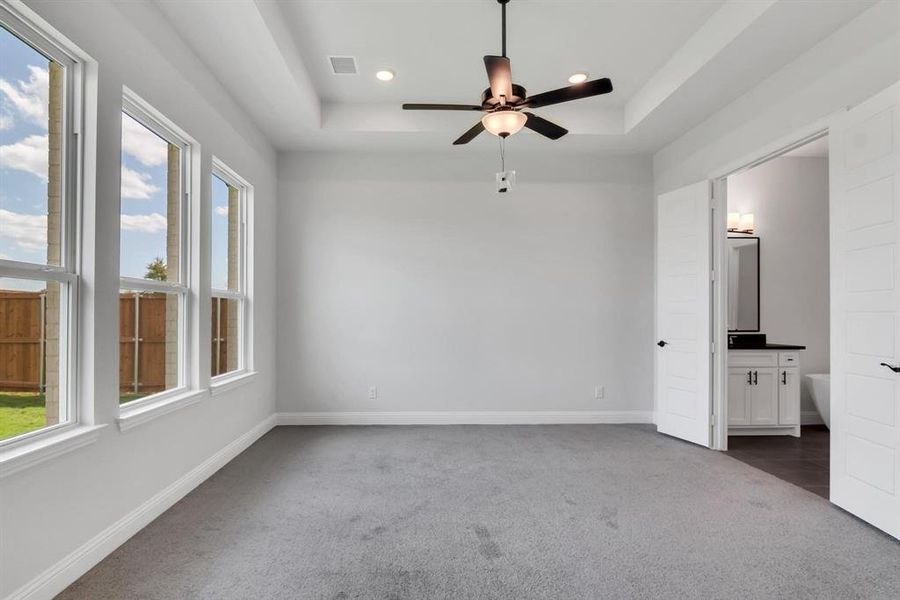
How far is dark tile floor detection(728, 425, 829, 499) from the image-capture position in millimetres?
3430

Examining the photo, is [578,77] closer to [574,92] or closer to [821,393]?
[574,92]

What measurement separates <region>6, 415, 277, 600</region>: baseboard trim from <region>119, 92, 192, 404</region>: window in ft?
1.91

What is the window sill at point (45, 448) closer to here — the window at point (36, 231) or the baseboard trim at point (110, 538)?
the window at point (36, 231)

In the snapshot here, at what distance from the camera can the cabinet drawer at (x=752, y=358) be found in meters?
4.53

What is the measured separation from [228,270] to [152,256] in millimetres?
1213

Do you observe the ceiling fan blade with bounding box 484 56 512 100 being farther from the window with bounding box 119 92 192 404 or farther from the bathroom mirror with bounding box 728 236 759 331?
the bathroom mirror with bounding box 728 236 759 331

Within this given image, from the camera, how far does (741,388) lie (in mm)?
4527

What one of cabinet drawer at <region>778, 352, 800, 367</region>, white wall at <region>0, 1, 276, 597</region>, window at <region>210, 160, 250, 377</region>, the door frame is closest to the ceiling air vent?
white wall at <region>0, 1, 276, 597</region>

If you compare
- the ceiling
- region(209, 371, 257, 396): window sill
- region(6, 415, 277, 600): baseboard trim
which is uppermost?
the ceiling

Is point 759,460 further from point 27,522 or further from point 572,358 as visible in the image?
point 27,522

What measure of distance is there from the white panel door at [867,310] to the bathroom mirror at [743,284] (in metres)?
2.42

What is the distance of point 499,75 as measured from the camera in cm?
A: 254

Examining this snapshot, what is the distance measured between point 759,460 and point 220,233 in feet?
15.4

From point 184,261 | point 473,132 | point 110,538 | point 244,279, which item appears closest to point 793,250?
point 473,132
